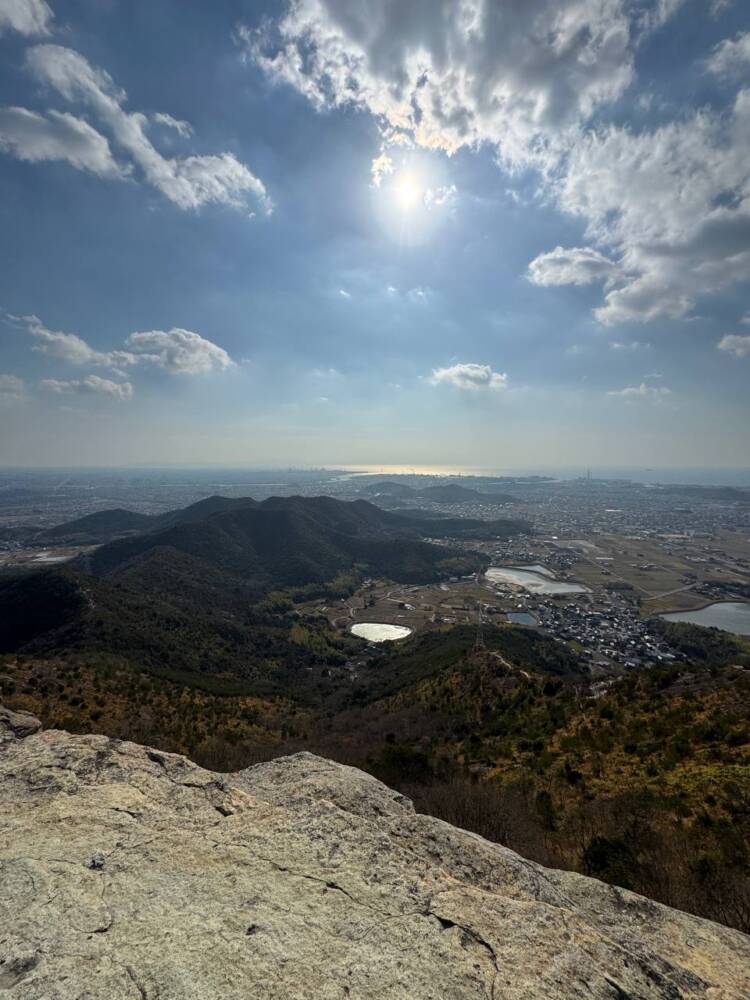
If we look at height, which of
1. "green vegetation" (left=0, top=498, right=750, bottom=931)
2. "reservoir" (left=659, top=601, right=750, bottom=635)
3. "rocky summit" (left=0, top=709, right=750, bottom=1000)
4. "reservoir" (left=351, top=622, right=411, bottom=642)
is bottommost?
"reservoir" (left=351, top=622, right=411, bottom=642)

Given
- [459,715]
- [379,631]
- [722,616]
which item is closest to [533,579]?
[722,616]

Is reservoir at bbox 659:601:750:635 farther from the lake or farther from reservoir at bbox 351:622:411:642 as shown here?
reservoir at bbox 351:622:411:642

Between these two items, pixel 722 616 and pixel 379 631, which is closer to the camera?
pixel 379 631

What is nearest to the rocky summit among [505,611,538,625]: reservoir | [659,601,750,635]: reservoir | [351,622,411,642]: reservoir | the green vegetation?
the green vegetation

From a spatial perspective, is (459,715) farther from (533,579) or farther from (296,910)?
(533,579)

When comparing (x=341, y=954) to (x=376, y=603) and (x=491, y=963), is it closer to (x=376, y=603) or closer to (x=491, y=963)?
(x=491, y=963)
